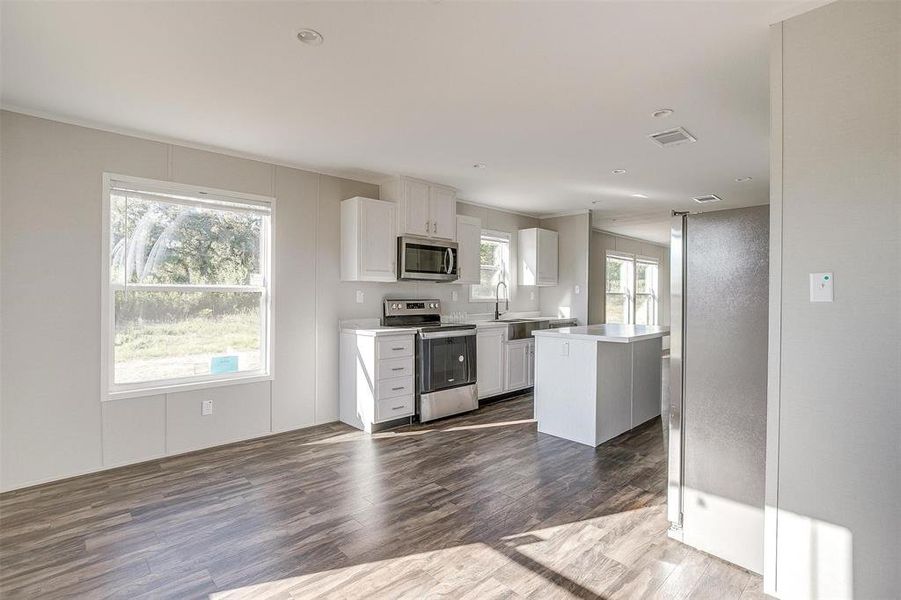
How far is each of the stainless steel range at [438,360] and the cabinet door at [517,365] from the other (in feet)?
2.48

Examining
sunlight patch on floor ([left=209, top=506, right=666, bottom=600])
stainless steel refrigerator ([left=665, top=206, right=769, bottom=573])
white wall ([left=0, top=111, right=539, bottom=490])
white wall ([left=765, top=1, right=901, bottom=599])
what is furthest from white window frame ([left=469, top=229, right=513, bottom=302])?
white wall ([left=765, top=1, right=901, bottom=599])

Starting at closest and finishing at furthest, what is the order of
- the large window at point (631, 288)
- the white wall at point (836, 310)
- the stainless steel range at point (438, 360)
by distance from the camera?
1. the white wall at point (836, 310)
2. the stainless steel range at point (438, 360)
3. the large window at point (631, 288)

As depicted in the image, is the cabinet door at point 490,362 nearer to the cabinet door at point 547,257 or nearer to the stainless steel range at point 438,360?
the stainless steel range at point 438,360

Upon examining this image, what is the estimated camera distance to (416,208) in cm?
482

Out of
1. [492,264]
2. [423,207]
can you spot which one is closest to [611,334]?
[423,207]

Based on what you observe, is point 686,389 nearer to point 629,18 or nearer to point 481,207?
point 629,18

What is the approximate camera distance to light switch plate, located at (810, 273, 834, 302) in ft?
5.72

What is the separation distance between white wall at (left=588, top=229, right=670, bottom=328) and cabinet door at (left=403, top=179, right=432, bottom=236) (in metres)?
3.08

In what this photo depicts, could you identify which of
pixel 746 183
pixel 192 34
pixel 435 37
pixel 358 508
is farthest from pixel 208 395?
A: pixel 746 183

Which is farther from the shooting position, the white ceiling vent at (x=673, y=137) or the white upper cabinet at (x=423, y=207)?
the white upper cabinet at (x=423, y=207)

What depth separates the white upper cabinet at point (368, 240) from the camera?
442 centimetres

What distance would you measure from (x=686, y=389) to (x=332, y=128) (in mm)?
2846

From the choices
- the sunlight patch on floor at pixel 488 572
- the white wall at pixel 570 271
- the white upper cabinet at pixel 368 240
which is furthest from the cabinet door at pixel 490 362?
the sunlight patch on floor at pixel 488 572

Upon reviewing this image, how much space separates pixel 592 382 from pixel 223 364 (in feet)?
10.3
